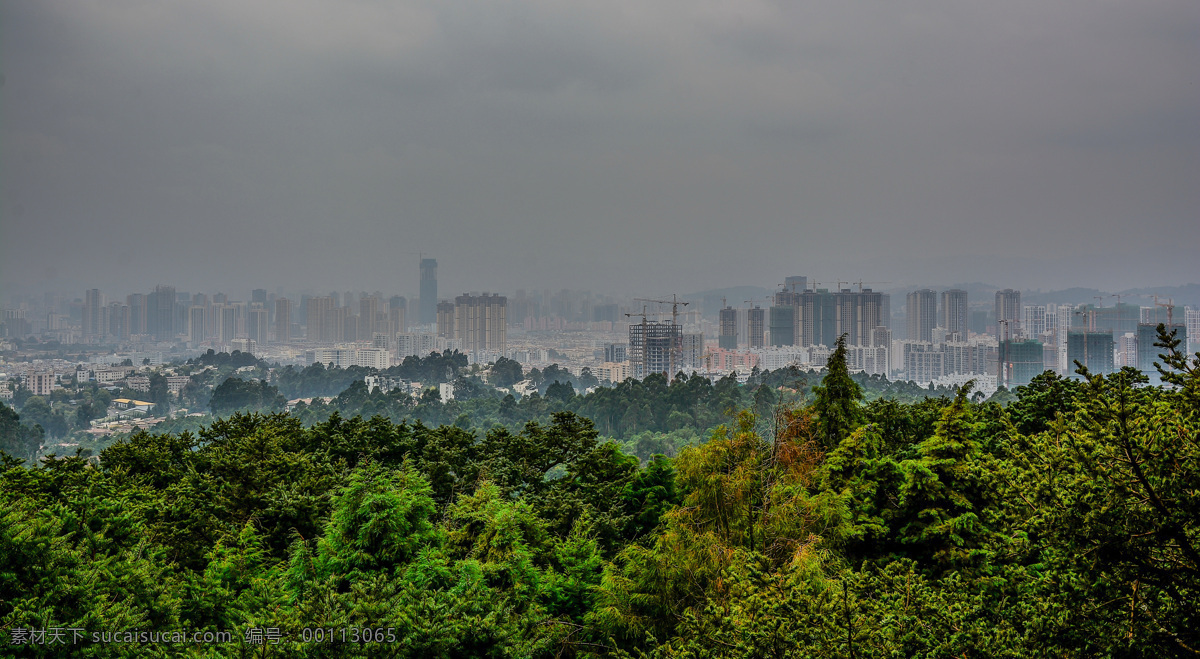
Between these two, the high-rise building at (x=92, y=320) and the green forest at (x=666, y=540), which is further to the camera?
the high-rise building at (x=92, y=320)

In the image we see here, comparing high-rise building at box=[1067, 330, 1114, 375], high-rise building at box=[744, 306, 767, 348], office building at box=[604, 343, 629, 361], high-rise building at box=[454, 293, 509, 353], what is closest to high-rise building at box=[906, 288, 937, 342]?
high-rise building at box=[744, 306, 767, 348]

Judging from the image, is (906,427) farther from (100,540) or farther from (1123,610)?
(100,540)

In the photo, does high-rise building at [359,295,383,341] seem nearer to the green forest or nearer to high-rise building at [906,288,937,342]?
high-rise building at [906,288,937,342]

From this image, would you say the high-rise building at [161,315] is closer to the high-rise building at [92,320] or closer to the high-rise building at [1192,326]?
the high-rise building at [92,320]

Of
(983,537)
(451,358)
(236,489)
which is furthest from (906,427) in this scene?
(451,358)

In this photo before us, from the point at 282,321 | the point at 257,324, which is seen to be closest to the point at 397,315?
the point at 282,321

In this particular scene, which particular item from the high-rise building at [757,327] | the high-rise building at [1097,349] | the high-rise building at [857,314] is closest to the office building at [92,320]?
the high-rise building at [757,327]
